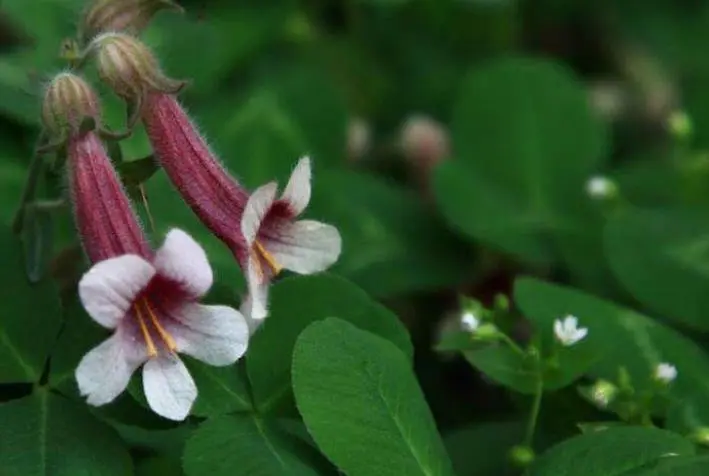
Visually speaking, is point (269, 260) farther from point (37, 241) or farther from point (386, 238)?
point (386, 238)

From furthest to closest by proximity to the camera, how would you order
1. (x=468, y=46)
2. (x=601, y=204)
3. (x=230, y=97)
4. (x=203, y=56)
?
(x=468, y=46) < (x=230, y=97) < (x=203, y=56) < (x=601, y=204)

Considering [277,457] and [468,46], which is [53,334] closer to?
[277,457]

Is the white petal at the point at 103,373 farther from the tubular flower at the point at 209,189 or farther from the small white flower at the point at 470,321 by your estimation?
the small white flower at the point at 470,321

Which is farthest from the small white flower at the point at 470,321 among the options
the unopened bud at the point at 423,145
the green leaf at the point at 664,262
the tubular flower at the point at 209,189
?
the unopened bud at the point at 423,145

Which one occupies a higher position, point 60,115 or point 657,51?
point 60,115

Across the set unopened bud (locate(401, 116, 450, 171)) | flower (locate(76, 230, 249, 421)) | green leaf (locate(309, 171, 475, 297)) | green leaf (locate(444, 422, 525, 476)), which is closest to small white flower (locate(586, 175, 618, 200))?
green leaf (locate(309, 171, 475, 297))

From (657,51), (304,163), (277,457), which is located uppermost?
(304,163)

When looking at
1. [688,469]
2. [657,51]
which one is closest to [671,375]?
[688,469]
